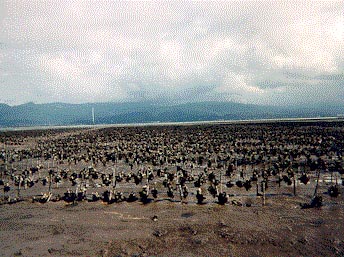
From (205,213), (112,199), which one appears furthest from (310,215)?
(112,199)

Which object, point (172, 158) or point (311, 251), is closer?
point (311, 251)

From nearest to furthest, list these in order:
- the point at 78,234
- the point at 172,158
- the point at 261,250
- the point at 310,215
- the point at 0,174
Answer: the point at 261,250 → the point at 78,234 → the point at 310,215 → the point at 0,174 → the point at 172,158

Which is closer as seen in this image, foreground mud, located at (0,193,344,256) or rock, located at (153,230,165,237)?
foreground mud, located at (0,193,344,256)

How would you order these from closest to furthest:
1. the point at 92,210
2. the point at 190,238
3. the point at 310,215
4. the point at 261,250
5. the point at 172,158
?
the point at 261,250
the point at 190,238
the point at 310,215
the point at 92,210
the point at 172,158

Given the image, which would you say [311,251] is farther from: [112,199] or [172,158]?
[172,158]

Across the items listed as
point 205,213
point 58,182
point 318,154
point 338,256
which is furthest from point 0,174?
point 318,154

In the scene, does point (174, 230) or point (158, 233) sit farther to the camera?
point (174, 230)

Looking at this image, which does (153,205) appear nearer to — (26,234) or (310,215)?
(26,234)

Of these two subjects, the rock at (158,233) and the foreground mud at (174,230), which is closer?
the foreground mud at (174,230)

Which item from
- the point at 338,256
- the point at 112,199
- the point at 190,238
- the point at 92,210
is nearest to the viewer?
the point at 338,256
